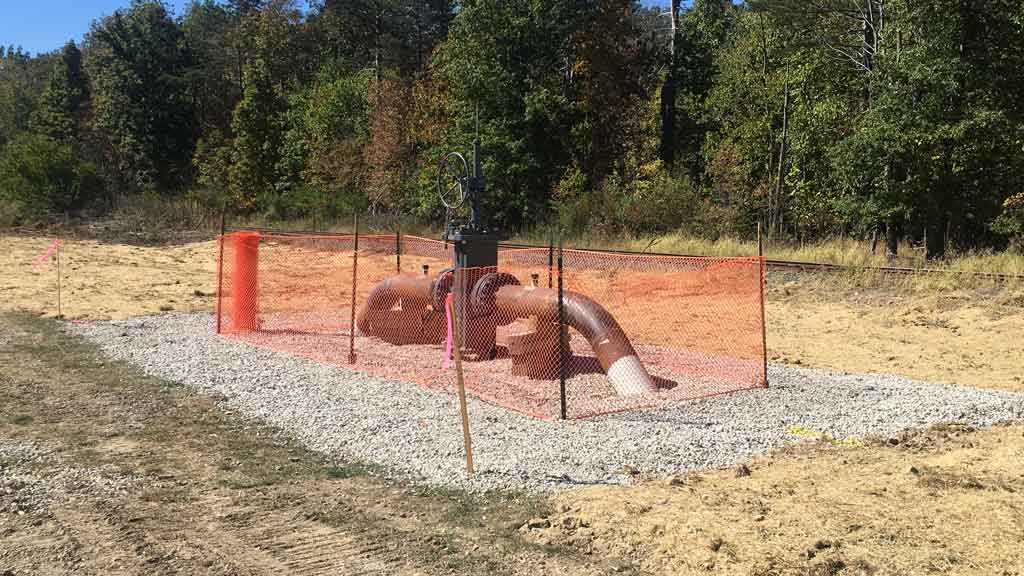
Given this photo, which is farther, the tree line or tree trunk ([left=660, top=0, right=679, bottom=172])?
tree trunk ([left=660, top=0, right=679, bottom=172])

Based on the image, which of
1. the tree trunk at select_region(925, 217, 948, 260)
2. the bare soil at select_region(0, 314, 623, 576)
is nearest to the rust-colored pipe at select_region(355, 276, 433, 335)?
the bare soil at select_region(0, 314, 623, 576)

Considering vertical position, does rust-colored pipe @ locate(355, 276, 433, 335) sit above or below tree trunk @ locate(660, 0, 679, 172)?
below

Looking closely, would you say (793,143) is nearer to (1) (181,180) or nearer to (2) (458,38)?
(2) (458,38)

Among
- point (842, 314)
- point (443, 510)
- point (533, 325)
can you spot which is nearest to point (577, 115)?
point (842, 314)

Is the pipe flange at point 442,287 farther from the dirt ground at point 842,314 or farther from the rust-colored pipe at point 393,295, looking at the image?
the dirt ground at point 842,314

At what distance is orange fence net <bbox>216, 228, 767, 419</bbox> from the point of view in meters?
9.57

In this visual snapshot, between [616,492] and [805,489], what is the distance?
129cm

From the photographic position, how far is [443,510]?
225 inches

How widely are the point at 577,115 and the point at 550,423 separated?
1043 inches

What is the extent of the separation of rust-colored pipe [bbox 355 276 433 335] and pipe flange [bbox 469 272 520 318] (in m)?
1.13

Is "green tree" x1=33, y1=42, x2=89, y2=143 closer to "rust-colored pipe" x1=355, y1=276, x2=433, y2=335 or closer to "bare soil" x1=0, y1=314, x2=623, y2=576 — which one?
"rust-colored pipe" x1=355, y1=276, x2=433, y2=335

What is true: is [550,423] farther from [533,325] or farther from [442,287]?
[442,287]

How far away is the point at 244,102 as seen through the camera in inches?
1962

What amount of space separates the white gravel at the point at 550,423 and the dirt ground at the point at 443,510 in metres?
0.35
